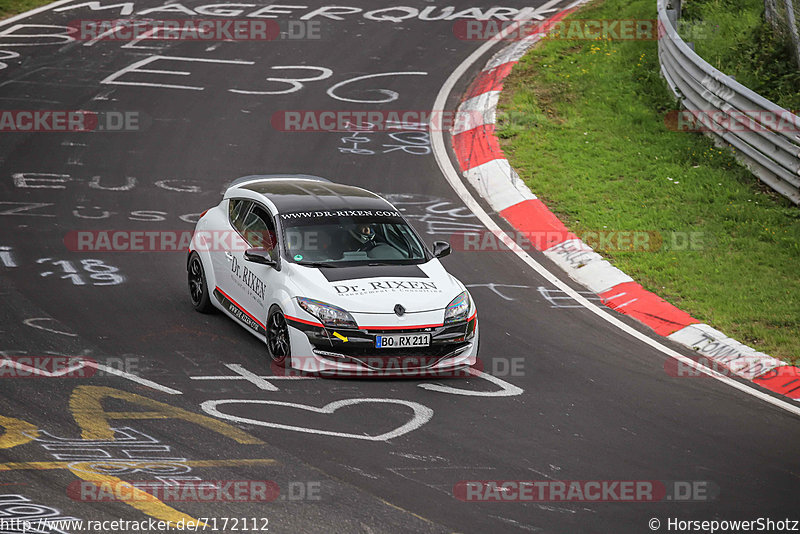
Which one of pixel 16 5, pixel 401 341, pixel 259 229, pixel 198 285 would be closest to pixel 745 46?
pixel 259 229

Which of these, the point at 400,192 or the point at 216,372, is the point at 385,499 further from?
the point at 400,192

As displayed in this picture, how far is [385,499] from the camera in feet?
23.4

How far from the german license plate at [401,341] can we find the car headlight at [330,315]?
0.91 feet

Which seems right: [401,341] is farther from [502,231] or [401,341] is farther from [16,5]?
[16,5]

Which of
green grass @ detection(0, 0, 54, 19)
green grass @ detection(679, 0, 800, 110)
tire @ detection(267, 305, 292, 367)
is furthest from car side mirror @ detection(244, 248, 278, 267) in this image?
green grass @ detection(0, 0, 54, 19)

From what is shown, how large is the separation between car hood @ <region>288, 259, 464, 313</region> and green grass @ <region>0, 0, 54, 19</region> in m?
17.0

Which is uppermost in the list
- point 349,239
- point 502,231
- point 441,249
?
point 349,239

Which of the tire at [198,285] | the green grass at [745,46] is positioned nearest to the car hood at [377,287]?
the tire at [198,285]

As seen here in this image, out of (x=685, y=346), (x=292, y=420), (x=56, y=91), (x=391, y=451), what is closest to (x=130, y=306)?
(x=292, y=420)

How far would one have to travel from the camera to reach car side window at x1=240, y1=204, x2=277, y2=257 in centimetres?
1074

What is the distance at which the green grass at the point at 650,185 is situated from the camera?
12172 millimetres

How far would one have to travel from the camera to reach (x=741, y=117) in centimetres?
1524

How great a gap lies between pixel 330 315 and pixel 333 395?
769 mm

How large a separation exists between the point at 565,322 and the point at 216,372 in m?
4.08
